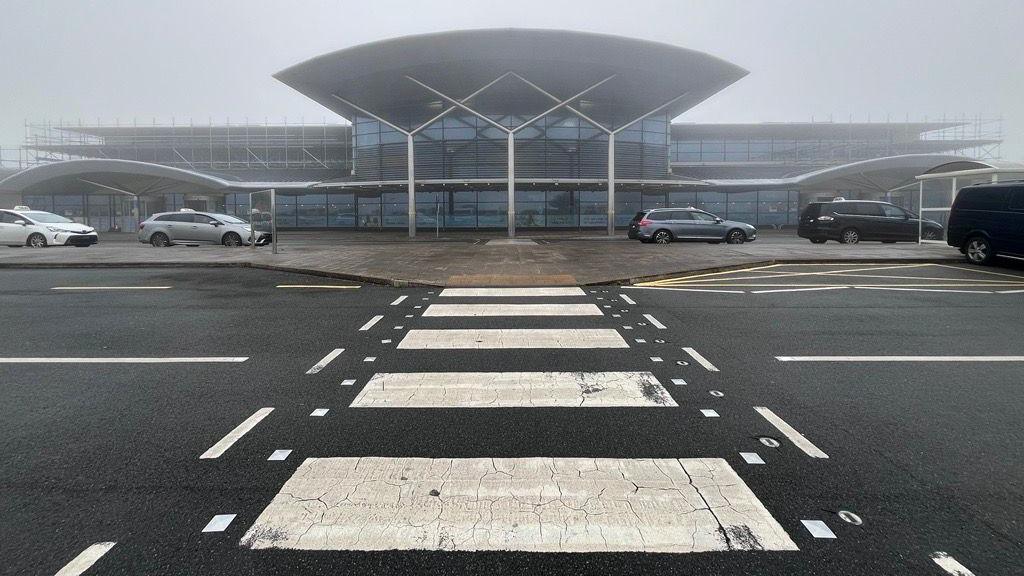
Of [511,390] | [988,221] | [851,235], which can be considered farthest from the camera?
[851,235]

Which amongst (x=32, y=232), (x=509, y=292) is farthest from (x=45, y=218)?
(x=509, y=292)

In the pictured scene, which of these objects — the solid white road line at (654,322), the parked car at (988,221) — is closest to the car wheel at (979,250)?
the parked car at (988,221)

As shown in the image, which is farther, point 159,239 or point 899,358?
point 159,239

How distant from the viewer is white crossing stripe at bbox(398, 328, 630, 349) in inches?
244

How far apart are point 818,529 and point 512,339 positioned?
4.10 m

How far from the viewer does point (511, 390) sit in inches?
184

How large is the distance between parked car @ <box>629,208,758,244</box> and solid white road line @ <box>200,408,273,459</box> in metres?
21.9

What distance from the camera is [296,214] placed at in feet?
143

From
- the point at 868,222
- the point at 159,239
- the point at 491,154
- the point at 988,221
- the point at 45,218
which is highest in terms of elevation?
the point at 491,154

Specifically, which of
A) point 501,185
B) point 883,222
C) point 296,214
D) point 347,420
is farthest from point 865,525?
point 296,214

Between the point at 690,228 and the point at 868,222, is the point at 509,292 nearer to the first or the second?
the point at 690,228

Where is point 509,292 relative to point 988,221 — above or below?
below

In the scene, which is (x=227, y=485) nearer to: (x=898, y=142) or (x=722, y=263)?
(x=722, y=263)

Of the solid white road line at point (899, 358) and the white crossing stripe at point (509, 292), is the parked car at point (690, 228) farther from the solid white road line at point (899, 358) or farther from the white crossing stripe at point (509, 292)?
the solid white road line at point (899, 358)
